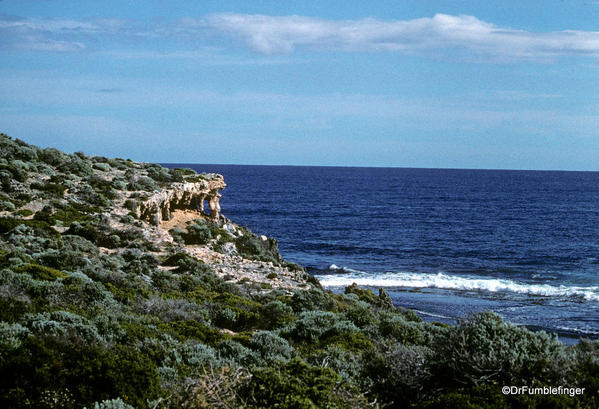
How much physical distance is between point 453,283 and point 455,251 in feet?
43.4

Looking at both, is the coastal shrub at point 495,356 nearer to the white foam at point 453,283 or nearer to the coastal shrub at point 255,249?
the coastal shrub at point 255,249

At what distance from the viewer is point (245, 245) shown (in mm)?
27594

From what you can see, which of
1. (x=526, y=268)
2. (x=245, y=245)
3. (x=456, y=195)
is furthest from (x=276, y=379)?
(x=456, y=195)

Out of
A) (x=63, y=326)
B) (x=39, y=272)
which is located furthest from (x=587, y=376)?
(x=39, y=272)

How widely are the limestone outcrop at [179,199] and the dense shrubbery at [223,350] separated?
22.8ft

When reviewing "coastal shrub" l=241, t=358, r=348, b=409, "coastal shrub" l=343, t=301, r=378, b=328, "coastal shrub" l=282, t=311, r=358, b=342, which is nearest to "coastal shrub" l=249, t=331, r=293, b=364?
"coastal shrub" l=282, t=311, r=358, b=342

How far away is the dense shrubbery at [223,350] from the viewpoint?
6.35 meters

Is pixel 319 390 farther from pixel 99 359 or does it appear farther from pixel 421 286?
pixel 421 286

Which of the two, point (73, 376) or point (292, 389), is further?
point (73, 376)

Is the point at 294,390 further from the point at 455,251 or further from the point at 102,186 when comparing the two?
the point at 455,251

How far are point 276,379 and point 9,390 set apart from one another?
3.10 m

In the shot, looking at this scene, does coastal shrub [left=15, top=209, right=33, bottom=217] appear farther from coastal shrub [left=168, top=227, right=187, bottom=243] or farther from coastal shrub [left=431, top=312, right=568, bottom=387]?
coastal shrub [left=431, top=312, right=568, bottom=387]

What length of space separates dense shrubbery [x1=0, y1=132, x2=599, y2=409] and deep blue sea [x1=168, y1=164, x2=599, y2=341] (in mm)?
8301

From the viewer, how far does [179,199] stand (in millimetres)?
28969
